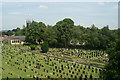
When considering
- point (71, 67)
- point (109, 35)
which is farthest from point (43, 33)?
point (71, 67)

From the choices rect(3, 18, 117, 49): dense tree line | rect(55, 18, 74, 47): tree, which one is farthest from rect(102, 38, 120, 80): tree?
rect(55, 18, 74, 47): tree

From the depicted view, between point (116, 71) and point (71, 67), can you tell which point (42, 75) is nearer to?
point (71, 67)

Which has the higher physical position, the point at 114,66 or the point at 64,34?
the point at 64,34

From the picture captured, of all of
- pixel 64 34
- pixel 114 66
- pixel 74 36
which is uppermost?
pixel 64 34

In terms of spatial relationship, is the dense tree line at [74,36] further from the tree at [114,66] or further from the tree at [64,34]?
the tree at [114,66]

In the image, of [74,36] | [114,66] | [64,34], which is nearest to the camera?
[114,66]

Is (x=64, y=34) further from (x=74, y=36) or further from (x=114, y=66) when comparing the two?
(x=114, y=66)

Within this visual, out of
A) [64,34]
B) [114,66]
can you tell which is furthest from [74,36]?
[114,66]

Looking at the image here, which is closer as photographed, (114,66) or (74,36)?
(114,66)

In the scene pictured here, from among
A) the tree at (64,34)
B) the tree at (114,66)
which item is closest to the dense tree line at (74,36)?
the tree at (64,34)

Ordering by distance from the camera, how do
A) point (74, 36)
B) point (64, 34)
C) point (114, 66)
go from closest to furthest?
1. point (114, 66)
2. point (74, 36)
3. point (64, 34)

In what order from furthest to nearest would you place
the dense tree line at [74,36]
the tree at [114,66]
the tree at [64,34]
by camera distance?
the tree at [64,34]
the dense tree line at [74,36]
the tree at [114,66]

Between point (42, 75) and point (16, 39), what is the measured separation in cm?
4982

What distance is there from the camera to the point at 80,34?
5325 cm
